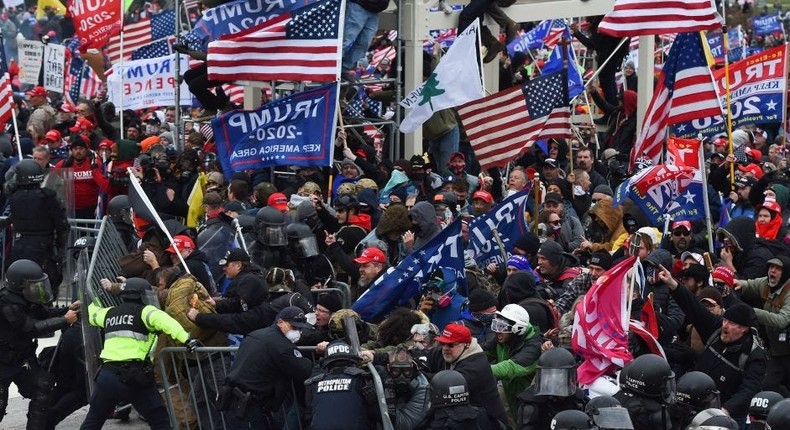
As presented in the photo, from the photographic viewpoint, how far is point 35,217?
53.2 feet

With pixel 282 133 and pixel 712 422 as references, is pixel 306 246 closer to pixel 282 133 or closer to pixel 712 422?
pixel 282 133

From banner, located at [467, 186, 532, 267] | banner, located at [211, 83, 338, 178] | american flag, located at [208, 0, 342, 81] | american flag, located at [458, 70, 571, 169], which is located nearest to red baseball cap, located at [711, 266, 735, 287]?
banner, located at [467, 186, 532, 267]

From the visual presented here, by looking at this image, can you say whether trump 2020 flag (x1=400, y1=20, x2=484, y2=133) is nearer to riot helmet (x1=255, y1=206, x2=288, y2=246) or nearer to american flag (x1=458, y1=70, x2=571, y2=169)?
american flag (x1=458, y1=70, x2=571, y2=169)

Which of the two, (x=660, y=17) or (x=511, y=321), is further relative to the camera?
(x=660, y=17)

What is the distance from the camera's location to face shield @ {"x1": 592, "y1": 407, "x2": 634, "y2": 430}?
900 centimetres

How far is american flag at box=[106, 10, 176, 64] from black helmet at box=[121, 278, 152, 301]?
45.4 feet

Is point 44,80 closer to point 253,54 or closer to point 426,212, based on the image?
point 253,54

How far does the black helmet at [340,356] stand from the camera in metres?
10.7

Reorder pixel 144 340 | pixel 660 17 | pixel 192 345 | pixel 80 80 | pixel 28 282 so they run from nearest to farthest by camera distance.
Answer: pixel 192 345 < pixel 144 340 < pixel 28 282 < pixel 660 17 < pixel 80 80

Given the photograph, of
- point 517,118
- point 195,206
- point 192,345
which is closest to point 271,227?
point 192,345

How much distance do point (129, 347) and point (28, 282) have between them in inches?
45.0

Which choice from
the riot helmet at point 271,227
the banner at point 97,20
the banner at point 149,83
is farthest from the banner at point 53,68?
the riot helmet at point 271,227

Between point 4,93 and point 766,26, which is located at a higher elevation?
point 766,26

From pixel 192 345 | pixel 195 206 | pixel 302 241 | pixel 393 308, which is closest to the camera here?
pixel 192 345
